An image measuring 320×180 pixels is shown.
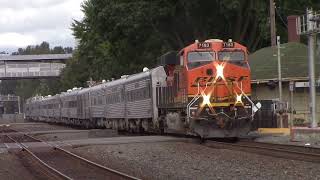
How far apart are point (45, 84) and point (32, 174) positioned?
148148 mm

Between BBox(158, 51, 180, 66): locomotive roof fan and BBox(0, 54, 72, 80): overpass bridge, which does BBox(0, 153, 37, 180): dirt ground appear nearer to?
BBox(158, 51, 180, 66): locomotive roof fan

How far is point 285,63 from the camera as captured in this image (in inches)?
1694

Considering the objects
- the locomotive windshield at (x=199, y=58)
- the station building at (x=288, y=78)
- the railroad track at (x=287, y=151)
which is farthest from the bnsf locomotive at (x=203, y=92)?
the station building at (x=288, y=78)

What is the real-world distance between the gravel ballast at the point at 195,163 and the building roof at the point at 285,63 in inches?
729

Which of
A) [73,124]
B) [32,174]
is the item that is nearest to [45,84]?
[73,124]

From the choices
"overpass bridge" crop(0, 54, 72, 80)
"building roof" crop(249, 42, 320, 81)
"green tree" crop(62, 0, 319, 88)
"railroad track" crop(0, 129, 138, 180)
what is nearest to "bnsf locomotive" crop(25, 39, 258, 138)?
"railroad track" crop(0, 129, 138, 180)

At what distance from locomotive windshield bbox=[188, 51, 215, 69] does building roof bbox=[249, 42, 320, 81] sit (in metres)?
16.1

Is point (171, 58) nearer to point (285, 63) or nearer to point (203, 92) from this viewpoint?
point (203, 92)

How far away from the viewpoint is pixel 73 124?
6250 centimetres

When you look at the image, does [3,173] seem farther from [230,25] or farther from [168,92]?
[230,25]

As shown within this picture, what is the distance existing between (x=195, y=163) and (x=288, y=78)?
24001 millimetres

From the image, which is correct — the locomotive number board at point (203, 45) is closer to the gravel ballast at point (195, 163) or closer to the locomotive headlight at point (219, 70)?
the locomotive headlight at point (219, 70)

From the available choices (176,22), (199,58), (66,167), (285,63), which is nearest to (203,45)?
(199,58)

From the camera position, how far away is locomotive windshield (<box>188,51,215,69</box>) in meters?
24.9
